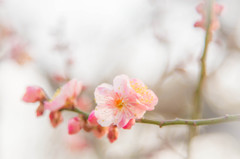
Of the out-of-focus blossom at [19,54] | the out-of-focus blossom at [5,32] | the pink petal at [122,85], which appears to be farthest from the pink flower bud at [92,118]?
the out-of-focus blossom at [5,32]

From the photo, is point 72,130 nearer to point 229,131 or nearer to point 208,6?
point 208,6

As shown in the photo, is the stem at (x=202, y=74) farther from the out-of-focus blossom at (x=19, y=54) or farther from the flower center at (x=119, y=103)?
the out-of-focus blossom at (x=19, y=54)

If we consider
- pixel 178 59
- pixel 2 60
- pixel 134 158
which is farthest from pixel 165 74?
pixel 2 60

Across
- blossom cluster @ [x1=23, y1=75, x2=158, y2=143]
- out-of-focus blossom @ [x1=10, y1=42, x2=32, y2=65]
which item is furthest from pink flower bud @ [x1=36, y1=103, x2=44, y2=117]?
out-of-focus blossom @ [x1=10, y1=42, x2=32, y2=65]

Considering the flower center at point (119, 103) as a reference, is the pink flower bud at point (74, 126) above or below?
below

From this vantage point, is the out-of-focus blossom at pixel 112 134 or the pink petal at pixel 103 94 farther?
the out-of-focus blossom at pixel 112 134

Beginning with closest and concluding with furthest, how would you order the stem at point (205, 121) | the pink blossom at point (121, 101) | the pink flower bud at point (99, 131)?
the stem at point (205, 121) < the pink blossom at point (121, 101) < the pink flower bud at point (99, 131)

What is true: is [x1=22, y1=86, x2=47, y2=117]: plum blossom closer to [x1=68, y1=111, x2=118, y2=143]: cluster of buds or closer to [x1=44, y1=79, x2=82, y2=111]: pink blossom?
[x1=44, y1=79, x2=82, y2=111]: pink blossom

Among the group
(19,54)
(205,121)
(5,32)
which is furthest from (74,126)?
(5,32)
